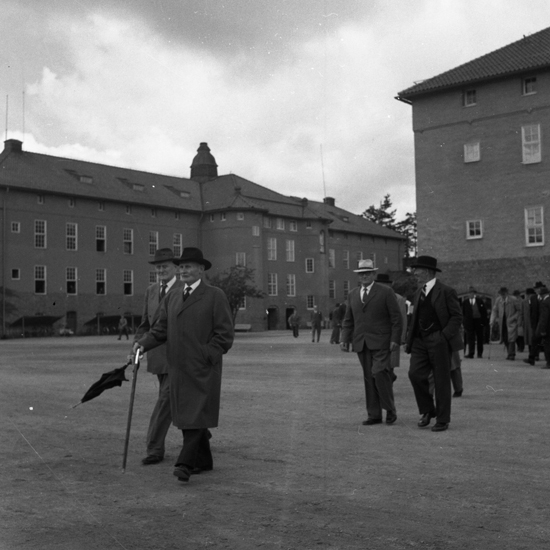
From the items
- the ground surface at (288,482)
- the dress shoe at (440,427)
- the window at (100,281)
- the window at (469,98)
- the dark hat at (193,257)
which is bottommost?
the ground surface at (288,482)

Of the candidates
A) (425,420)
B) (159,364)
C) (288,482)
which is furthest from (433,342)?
(288,482)

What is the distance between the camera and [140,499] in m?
5.91

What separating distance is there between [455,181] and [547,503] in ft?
122

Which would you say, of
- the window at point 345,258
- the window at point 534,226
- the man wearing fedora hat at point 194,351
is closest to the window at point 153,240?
the window at point 345,258

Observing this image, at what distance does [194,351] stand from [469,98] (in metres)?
37.3

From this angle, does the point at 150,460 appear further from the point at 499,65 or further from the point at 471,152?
the point at 499,65

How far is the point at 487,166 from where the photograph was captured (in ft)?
133

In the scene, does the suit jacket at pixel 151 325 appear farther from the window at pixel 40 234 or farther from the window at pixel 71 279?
the window at pixel 71 279

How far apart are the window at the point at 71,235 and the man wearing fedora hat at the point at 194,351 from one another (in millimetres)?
62810

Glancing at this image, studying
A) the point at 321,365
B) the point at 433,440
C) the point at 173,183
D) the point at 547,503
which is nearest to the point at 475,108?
the point at 321,365

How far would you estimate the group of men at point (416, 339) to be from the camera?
9312mm

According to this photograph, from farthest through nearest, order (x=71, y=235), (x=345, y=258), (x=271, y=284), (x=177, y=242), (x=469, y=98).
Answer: (x=345, y=258), (x=271, y=284), (x=177, y=242), (x=71, y=235), (x=469, y=98)

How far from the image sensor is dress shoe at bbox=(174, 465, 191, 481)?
6.39 meters

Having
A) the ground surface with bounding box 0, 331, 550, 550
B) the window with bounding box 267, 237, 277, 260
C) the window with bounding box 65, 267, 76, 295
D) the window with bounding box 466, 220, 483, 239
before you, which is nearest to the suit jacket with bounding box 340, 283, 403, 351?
the ground surface with bounding box 0, 331, 550, 550
